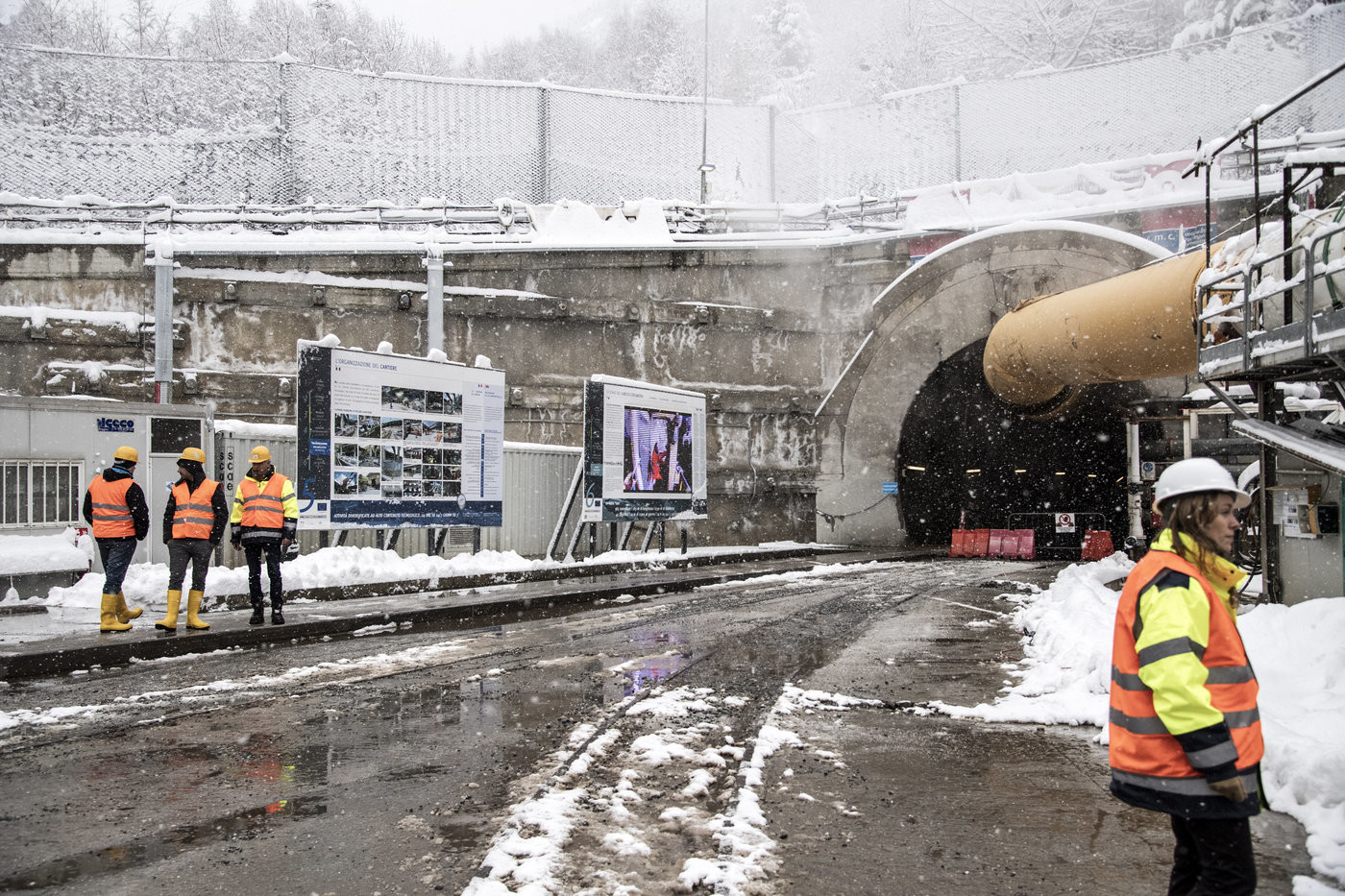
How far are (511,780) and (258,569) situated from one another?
285 inches

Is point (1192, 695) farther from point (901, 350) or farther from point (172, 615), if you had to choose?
point (901, 350)

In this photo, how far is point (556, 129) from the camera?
111ft

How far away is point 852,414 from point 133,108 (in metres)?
25.1

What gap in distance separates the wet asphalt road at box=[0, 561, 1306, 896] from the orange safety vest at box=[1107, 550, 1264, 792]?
4.14ft

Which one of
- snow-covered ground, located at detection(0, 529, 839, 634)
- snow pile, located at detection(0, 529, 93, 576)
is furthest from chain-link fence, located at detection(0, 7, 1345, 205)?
snow pile, located at detection(0, 529, 93, 576)

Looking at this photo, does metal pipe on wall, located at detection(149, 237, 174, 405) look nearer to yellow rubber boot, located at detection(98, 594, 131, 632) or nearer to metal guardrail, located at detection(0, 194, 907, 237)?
metal guardrail, located at detection(0, 194, 907, 237)

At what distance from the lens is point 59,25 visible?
48.7 metres

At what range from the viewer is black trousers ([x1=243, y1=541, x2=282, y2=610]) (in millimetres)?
11297

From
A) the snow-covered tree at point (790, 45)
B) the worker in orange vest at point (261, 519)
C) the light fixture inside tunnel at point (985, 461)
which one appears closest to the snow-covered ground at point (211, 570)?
the worker in orange vest at point (261, 519)

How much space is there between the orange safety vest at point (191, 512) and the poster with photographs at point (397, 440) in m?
3.48

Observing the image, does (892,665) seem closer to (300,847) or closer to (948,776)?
(948,776)

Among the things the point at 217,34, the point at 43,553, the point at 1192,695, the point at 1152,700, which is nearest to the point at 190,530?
the point at 43,553

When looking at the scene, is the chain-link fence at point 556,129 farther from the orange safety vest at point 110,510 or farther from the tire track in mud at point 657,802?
the tire track in mud at point 657,802

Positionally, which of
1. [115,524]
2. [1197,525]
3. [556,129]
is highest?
[556,129]
